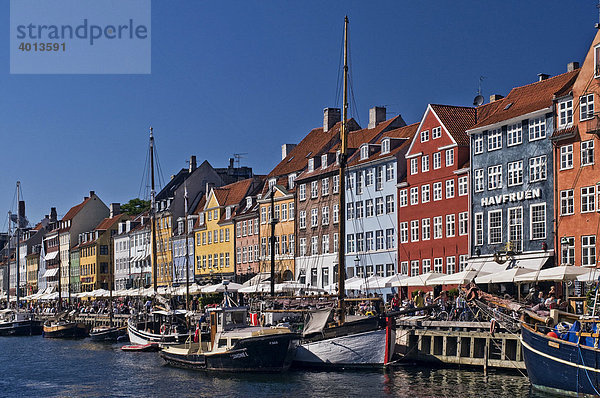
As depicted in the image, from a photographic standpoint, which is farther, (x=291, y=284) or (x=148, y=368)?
(x=291, y=284)

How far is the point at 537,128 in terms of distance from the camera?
6009 centimetres

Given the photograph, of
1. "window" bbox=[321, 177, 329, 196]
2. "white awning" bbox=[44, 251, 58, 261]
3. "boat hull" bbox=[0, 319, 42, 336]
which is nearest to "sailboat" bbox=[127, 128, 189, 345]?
"window" bbox=[321, 177, 329, 196]

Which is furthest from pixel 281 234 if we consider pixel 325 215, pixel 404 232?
pixel 404 232

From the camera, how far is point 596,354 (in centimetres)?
3262

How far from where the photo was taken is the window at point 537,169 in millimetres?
59688

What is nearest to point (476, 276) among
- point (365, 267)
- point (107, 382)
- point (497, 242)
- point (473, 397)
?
point (497, 242)

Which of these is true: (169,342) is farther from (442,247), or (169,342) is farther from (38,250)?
(38,250)

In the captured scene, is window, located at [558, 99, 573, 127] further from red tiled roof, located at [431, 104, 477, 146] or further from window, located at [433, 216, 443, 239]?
window, located at [433, 216, 443, 239]

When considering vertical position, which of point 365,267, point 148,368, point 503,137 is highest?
point 503,137

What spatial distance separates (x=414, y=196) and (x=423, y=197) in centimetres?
135

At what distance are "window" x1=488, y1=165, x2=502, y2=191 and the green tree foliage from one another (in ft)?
272

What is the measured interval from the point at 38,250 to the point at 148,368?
12196 centimetres

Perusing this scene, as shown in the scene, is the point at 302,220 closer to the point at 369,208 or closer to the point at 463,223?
the point at 369,208

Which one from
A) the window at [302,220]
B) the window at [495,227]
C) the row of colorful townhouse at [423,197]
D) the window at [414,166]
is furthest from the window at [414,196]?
the window at [302,220]
